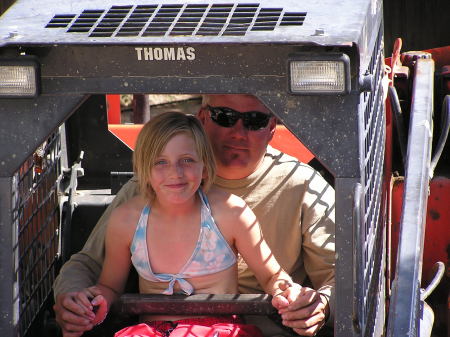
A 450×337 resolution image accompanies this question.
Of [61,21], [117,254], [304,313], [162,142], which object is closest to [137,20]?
[61,21]

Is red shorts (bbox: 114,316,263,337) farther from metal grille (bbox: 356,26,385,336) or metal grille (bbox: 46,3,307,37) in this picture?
metal grille (bbox: 46,3,307,37)

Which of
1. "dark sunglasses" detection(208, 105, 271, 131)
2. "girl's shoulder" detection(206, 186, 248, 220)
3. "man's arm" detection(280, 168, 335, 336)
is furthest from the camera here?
"dark sunglasses" detection(208, 105, 271, 131)

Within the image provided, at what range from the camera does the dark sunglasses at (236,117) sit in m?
3.18

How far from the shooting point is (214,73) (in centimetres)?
239

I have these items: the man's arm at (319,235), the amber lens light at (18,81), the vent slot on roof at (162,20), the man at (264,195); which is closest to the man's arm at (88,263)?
the man at (264,195)

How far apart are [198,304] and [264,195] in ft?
1.85

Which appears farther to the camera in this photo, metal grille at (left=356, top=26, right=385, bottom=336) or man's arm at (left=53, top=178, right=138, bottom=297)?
man's arm at (left=53, top=178, right=138, bottom=297)

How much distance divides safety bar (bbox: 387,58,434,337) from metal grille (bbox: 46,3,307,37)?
2.22 feet

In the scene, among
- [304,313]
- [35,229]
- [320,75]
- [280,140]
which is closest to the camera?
[320,75]

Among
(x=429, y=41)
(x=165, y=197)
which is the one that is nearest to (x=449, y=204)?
(x=165, y=197)

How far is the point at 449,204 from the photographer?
354cm

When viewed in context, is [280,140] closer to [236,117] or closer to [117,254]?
[236,117]

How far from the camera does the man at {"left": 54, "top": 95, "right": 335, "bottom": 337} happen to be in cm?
311

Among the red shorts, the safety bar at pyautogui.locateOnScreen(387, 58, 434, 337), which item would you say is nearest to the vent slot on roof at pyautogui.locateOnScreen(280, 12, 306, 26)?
the safety bar at pyautogui.locateOnScreen(387, 58, 434, 337)
